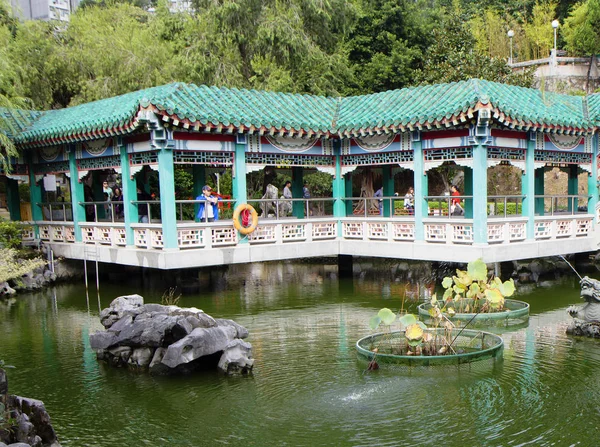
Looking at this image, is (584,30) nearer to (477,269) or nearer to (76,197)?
(76,197)

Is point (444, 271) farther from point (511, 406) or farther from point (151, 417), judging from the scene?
point (151, 417)

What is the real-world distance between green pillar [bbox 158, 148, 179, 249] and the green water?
2.67 m

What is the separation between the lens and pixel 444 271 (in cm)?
1584

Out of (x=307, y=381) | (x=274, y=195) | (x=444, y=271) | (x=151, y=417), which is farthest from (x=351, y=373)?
(x=274, y=195)

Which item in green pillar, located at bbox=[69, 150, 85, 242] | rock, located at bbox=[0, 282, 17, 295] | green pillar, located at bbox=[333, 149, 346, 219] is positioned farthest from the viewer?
green pillar, located at bbox=[69, 150, 85, 242]

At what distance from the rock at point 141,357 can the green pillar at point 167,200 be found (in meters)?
4.59

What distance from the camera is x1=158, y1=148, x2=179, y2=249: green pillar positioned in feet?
43.4

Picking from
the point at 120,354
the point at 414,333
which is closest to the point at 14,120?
the point at 120,354

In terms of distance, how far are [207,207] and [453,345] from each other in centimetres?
695

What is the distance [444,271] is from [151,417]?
33.6ft

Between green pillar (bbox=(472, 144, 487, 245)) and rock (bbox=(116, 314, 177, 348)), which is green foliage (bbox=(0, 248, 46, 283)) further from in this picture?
green pillar (bbox=(472, 144, 487, 245))

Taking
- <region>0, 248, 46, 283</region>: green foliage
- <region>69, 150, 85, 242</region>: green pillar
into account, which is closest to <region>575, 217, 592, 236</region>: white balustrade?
<region>69, 150, 85, 242</region>: green pillar

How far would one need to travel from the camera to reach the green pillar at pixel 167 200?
1322cm

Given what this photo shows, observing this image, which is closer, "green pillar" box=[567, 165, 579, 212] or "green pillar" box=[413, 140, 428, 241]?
"green pillar" box=[413, 140, 428, 241]
